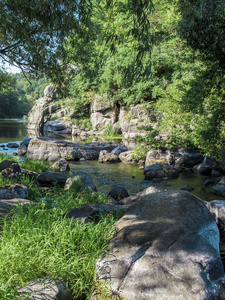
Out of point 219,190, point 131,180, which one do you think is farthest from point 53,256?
point 131,180

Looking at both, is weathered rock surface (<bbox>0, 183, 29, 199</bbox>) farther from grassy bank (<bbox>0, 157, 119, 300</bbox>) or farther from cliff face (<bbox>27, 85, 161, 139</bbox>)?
cliff face (<bbox>27, 85, 161, 139</bbox>)

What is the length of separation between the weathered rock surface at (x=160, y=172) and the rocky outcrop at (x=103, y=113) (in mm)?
17271

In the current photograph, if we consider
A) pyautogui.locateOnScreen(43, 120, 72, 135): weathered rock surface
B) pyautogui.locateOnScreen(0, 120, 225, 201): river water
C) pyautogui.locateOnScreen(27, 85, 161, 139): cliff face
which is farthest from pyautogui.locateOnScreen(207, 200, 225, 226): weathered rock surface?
pyautogui.locateOnScreen(43, 120, 72, 135): weathered rock surface

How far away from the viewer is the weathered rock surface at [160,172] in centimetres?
956

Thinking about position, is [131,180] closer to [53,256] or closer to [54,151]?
[54,151]

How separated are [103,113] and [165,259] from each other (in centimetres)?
2620

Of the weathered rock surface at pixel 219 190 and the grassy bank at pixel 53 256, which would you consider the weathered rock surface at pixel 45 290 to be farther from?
the weathered rock surface at pixel 219 190

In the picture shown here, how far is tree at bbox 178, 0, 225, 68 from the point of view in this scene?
23.8ft

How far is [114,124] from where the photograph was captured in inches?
1022

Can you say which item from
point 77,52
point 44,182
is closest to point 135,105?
point 77,52

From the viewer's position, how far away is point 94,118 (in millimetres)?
28391

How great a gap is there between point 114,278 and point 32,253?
1.02m

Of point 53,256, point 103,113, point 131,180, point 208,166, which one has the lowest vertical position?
point 131,180

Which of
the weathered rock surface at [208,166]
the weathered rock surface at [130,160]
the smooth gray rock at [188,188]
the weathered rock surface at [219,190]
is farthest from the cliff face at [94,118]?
the weathered rock surface at [219,190]
